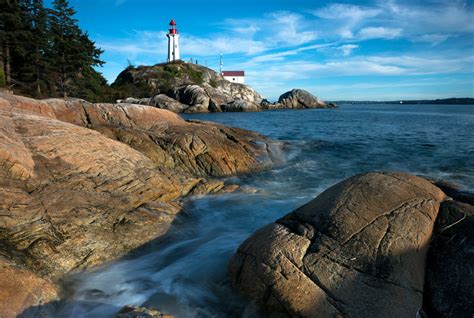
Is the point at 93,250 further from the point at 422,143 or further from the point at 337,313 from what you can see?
the point at 422,143

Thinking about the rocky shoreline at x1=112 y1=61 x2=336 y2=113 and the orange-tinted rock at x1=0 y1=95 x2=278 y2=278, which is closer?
the orange-tinted rock at x1=0 y1=95 x2=278 y2=278

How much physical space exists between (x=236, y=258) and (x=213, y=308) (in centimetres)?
83

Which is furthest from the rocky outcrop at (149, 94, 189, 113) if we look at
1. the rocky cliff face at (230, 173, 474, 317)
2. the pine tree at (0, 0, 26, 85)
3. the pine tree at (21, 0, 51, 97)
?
the rocky cliff face at (230, 173, 474, 317)

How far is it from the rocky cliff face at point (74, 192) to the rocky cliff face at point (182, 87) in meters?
49.5

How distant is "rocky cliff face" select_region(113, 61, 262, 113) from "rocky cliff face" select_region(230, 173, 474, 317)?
181 ft

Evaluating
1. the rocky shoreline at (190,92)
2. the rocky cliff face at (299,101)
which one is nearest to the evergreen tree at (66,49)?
the rocky shoreline at (190,92)

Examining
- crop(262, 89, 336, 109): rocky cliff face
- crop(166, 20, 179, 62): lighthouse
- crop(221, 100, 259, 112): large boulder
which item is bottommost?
crop(221, 100, 259, 112): large boulder

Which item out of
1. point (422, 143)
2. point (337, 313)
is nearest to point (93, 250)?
point (337, 313)

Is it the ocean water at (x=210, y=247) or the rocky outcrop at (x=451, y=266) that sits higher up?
the rocky outcrop at (x=451, y=266)

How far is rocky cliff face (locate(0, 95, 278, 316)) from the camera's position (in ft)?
19.0

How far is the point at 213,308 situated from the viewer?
16.0ft

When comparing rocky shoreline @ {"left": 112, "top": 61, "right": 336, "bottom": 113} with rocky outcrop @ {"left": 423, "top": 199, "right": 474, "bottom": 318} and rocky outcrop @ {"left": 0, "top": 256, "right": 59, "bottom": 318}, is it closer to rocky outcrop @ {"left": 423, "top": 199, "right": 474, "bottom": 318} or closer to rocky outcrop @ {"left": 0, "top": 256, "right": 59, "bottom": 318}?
rocky outcrop @ {"left": 0, "top": 256, "right": 59, "bottom": 318}

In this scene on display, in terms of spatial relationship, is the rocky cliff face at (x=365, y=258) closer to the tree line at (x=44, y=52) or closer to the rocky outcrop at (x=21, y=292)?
the rocky outcrop at (x=21, y=292)

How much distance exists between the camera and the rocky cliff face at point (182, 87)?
207ft
